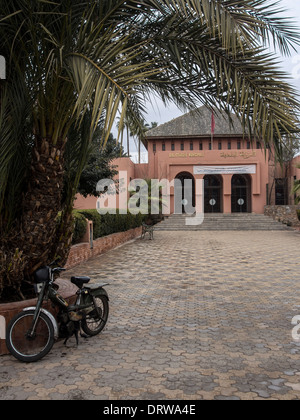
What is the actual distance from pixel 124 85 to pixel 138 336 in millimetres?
2984

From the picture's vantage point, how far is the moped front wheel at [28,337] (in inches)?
158

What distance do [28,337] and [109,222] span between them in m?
11.2

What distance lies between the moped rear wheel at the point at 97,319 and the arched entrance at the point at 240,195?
31135 mm

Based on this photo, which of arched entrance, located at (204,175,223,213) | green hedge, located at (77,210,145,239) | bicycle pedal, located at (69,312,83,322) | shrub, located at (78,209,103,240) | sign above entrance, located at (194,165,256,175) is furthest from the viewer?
arched entrance, located at (204,175,223,213)

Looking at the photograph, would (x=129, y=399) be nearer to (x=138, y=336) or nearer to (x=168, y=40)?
(x=138, y=336)

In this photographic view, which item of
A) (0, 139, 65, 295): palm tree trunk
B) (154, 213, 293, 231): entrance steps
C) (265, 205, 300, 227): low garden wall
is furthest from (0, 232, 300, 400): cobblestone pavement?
(265, 205, 300, 227): low garden wall

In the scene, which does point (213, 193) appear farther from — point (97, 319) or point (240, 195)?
point (97, 319)

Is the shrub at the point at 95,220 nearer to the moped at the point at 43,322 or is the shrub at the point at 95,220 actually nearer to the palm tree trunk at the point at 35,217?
the palm tree trunk at the point at 35,217

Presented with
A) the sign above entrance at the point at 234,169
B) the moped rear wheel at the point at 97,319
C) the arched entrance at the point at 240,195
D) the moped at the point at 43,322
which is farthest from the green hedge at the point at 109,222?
the arched entrance at the point at 240,195

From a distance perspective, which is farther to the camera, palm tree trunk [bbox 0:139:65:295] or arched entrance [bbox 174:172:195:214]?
arched entrance [bbox 174:172:195:214]

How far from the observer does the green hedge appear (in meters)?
12.7

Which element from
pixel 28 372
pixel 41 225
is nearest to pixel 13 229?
pixel 41 225

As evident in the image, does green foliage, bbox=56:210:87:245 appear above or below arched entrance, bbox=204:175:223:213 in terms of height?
below

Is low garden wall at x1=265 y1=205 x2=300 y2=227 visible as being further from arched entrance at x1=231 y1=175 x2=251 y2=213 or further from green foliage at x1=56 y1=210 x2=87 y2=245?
green foliage at x1=56 y1=210 x2=87 y2=245
